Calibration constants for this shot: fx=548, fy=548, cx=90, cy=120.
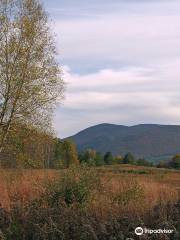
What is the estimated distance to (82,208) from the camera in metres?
12.5

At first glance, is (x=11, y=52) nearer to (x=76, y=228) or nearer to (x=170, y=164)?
(x=76, y=228)

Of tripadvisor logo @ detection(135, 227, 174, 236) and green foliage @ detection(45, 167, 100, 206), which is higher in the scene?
green foliage @ detection(45, 167, 100, 206)

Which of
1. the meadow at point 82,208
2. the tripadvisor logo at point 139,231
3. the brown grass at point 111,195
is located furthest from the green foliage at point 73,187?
the tripadvisor logo at point 139,231

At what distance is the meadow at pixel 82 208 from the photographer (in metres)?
10.4

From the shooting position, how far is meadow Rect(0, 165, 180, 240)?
10438 mm

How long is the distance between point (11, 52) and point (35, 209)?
13.5m

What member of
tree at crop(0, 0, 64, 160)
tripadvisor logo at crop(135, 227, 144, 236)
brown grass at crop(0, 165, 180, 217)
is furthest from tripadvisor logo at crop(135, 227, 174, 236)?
tree at crop(0, 0, 64, 160)

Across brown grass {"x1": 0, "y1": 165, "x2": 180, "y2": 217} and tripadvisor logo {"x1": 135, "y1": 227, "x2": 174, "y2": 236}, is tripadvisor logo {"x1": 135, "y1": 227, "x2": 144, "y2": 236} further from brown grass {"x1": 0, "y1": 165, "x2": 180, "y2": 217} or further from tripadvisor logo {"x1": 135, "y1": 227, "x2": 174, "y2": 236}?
brown grass {"x1": 0, "y1": 165, "x2": 180, "y2": 217}

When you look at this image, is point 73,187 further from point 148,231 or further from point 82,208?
point 148,231

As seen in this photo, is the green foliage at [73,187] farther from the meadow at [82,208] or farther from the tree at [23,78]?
the tree at [23,78]

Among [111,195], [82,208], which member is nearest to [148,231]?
[82,208]

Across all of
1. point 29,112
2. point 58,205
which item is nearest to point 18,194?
point 58,205

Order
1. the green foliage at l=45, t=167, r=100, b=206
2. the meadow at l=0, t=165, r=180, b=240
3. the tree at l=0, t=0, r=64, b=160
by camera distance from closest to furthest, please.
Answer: the meadow at l=0, t=165, r=180, b=240 → the green foliage at l=45, t=167, r=100, b=206 → the tree at l=0, t=0, r=64, b=160

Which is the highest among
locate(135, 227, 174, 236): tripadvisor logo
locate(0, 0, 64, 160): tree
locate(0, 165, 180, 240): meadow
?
locate(0, 0, 64, 160): tree
